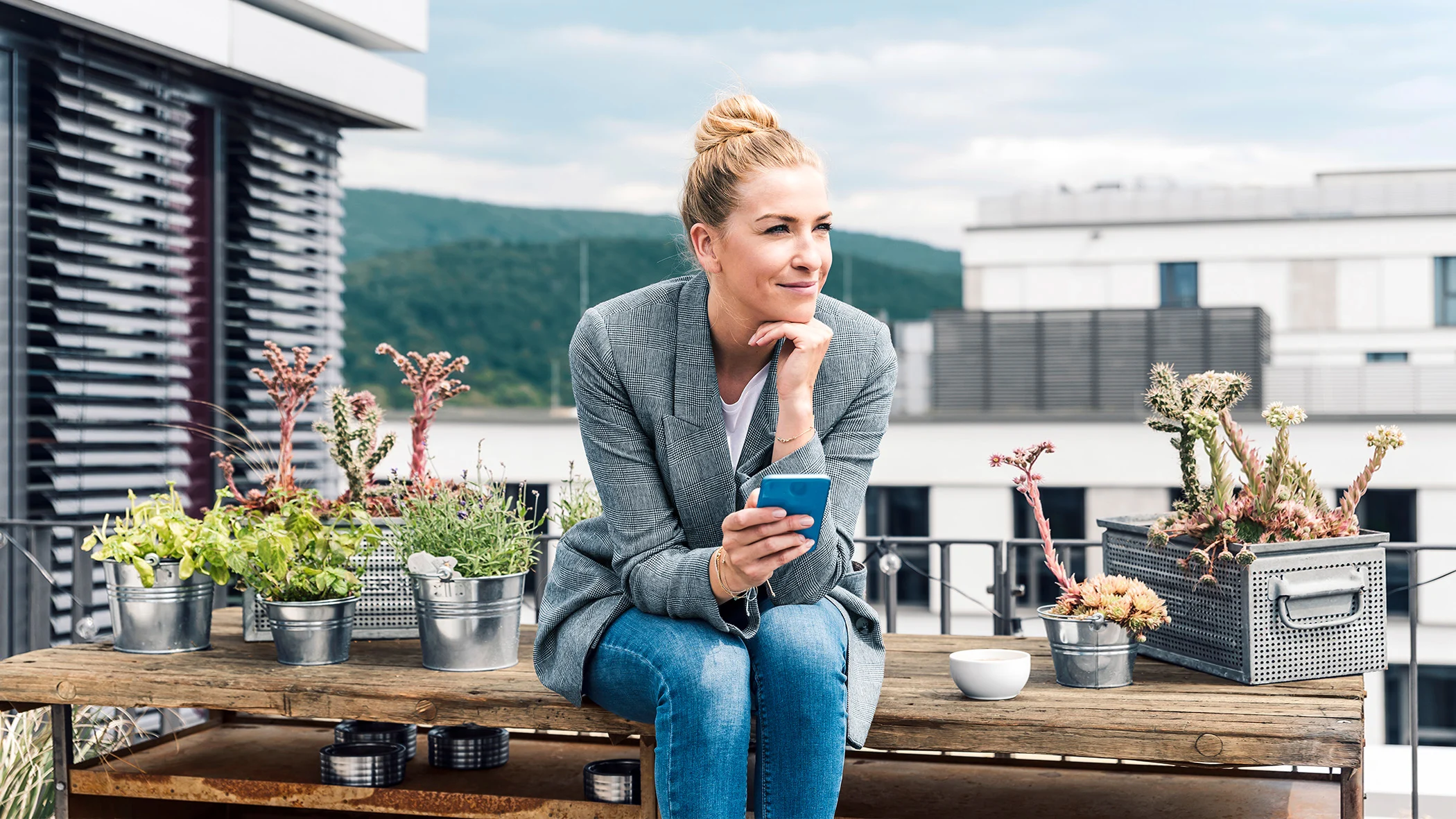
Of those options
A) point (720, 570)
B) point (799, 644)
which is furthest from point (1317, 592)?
point (720, 570)

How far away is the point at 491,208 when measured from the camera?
144 ft

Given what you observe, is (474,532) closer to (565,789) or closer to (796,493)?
(565,789)

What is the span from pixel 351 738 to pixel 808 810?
3.64 ft

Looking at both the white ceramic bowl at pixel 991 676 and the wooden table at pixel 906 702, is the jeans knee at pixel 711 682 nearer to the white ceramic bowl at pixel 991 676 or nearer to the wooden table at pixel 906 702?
the wooden table at pixel 906 702

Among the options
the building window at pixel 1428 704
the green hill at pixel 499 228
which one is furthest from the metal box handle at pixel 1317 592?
the green hill at pixel 499 228

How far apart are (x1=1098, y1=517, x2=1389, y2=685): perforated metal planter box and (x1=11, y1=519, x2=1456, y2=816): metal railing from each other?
80 centimetres

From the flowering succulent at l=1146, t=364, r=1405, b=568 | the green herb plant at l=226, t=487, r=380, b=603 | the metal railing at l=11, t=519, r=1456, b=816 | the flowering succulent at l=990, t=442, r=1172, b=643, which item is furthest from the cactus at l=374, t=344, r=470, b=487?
the flowering succulent at l=1146, t=364, r=1405, b=568

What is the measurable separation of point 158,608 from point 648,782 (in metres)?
1.10

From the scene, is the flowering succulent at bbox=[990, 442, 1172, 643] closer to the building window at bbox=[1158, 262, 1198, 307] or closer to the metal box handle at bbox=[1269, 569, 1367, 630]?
the metal box handle at bbox=[1269, 569, 1367, 630]

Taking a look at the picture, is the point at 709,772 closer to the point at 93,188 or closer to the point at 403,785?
the point at 403,785

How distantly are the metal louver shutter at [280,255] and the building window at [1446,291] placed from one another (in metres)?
27.3

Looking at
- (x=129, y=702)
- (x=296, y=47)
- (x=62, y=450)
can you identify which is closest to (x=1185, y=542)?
(x=129, y=702)

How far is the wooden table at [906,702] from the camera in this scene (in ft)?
6.07

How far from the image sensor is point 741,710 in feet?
5.89
